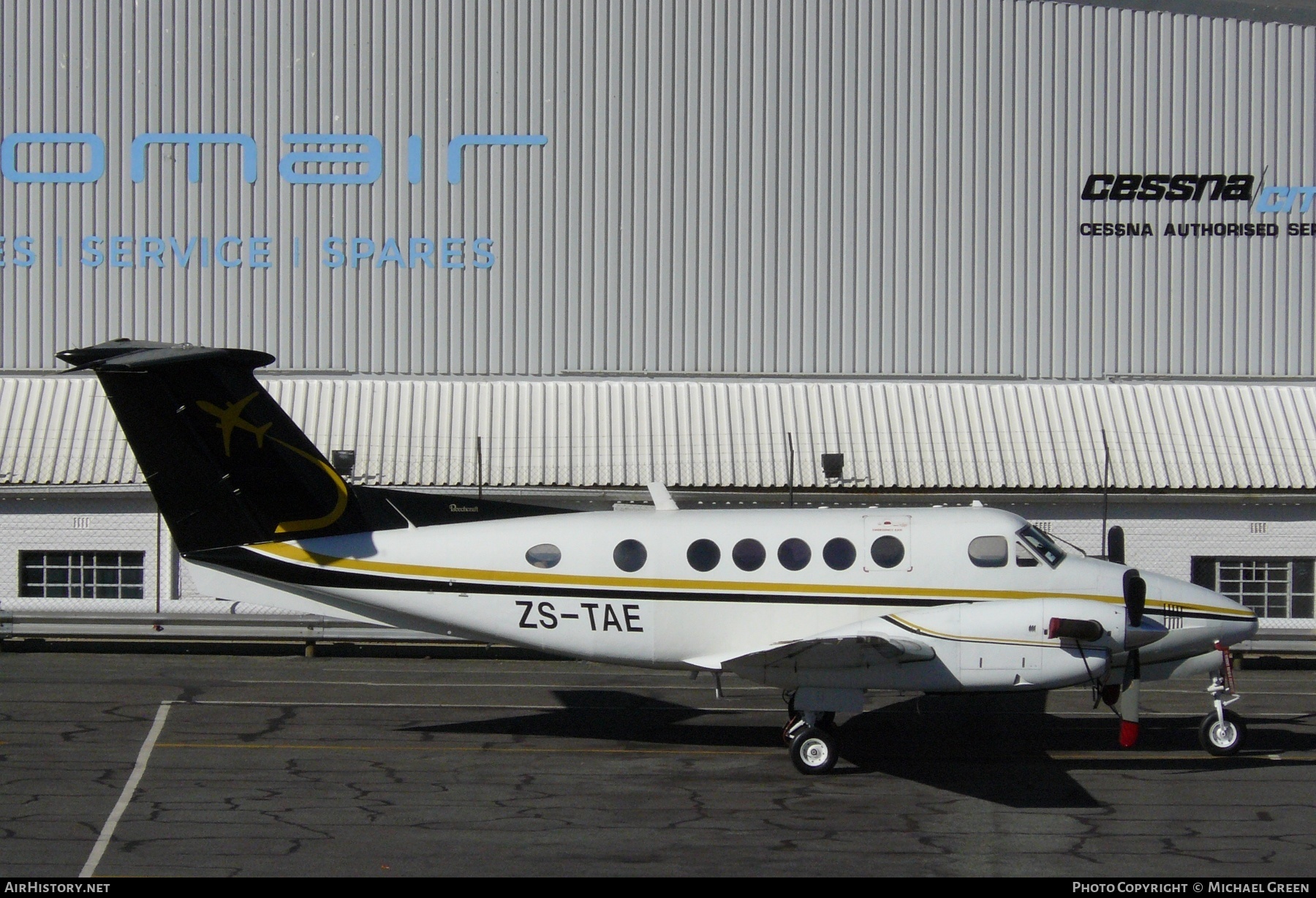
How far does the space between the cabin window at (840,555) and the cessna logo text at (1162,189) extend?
13.9 m

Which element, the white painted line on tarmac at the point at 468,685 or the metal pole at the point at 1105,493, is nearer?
the white painted line on tarmac at the point at 468,685

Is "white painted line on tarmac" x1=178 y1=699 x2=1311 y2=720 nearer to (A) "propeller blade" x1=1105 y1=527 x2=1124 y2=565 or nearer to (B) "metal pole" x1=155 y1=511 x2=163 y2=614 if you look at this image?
(A) "propeller blade" x1=1105 y1=527 x2=1124 y2=565

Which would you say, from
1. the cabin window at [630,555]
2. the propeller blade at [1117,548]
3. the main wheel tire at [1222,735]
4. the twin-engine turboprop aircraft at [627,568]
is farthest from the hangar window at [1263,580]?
the cabin window at [630,555]

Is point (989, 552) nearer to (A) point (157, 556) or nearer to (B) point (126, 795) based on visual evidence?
(B) point (126, 795)

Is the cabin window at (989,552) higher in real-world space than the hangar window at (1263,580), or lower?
higher

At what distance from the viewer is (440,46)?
79.3ft

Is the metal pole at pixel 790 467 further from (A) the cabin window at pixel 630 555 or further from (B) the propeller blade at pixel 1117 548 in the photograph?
(A) the cabin window at pixel 630 555

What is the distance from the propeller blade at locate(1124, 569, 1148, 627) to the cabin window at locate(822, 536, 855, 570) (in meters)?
2.77

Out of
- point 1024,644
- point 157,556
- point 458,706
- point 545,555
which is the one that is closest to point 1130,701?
point 1024,644

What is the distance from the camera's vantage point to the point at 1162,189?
2431 cm

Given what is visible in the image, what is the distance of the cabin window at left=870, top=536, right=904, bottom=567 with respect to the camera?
1345cm

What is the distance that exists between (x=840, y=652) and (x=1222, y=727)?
14.2 feet

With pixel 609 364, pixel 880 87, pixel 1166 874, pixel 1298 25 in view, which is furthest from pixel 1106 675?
pixel 1298 25

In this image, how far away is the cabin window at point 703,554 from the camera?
13.5 m
